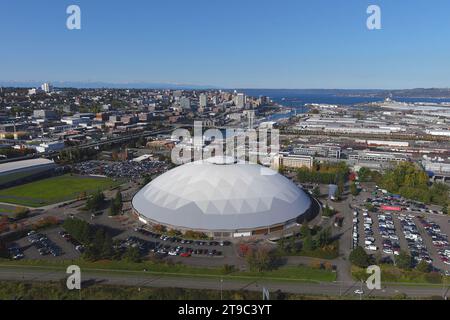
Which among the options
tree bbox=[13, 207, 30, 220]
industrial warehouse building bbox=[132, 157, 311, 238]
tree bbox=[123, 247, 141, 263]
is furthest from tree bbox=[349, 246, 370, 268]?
tree bbox=[13, 207, 30, 220]

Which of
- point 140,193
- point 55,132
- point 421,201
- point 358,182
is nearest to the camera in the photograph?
point 140,193

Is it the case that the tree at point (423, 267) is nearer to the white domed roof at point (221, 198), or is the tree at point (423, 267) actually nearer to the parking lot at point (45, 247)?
the white domed roof at point (221, 198)

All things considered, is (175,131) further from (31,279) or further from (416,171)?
(31,279)

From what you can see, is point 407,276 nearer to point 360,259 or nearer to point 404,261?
point 404,261

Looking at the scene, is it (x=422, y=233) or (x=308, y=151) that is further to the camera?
(x=308, y=151)
